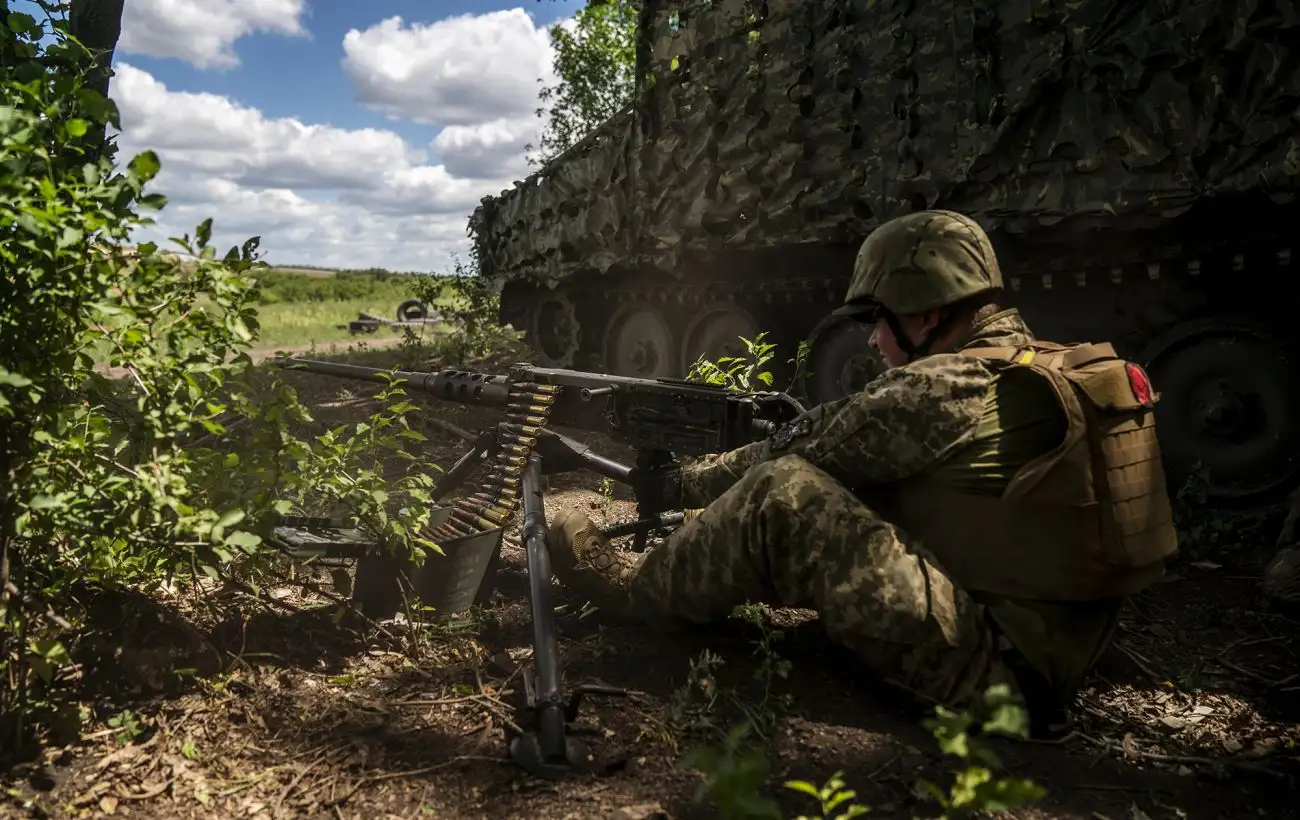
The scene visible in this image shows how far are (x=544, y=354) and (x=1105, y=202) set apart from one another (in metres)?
6.98

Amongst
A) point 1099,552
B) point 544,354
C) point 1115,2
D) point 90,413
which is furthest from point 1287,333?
point 544,354

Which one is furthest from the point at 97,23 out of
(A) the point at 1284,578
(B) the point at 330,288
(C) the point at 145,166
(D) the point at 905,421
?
(B) the point at 330,288

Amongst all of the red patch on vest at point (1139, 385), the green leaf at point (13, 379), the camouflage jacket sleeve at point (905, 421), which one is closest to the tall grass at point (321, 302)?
the camouflage jacket sleeve at point (905, 421)

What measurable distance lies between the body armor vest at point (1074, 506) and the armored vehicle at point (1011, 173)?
297 cm

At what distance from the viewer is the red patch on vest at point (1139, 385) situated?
2.89 metres

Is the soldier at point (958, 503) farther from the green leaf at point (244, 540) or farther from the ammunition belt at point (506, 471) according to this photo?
the green leaf at point (244, 540)

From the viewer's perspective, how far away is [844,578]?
9.74 ft

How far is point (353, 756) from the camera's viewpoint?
111 inches

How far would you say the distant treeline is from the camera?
1058 inches

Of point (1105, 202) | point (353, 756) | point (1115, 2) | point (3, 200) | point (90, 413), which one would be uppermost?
point (1115, 2)

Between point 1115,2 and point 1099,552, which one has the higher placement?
point 1115,2

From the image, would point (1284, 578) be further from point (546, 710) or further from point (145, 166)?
point (145, 166)

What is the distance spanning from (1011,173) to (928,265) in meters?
3.38

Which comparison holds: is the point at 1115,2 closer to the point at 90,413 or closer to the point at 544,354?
the point at 90,413
